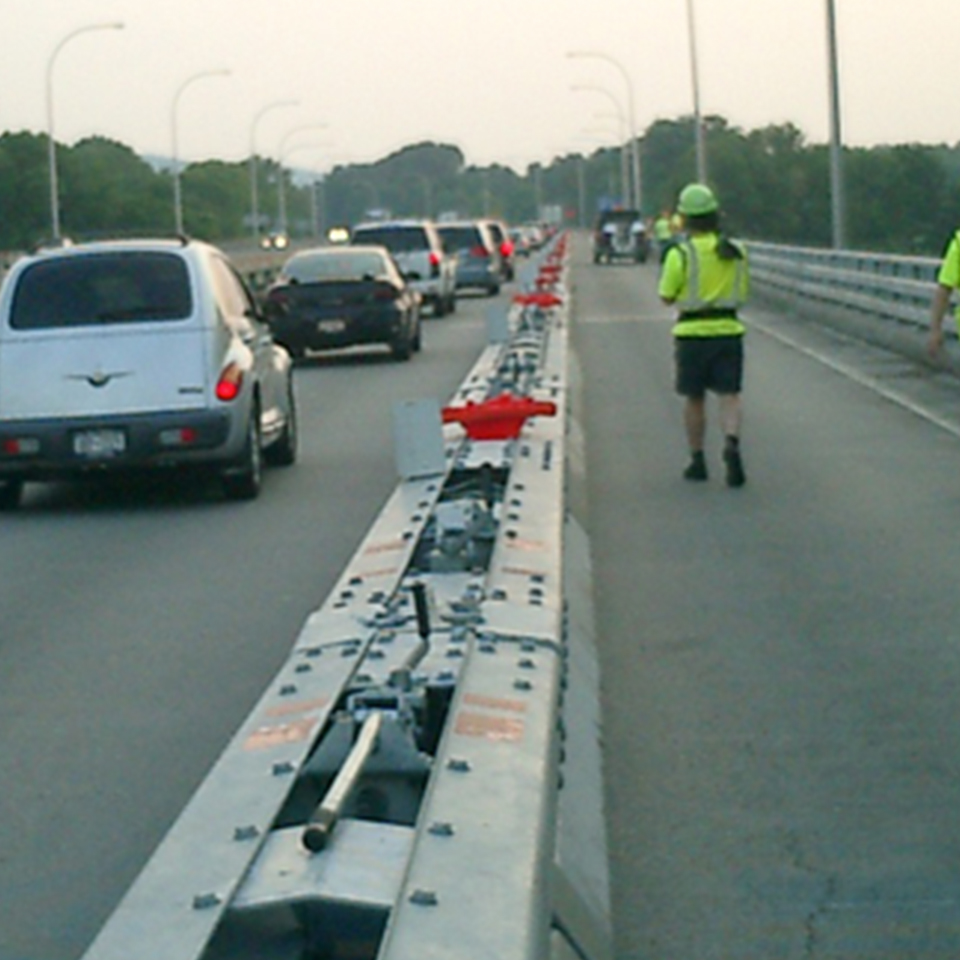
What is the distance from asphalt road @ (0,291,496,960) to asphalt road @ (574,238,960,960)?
1369 millimetres

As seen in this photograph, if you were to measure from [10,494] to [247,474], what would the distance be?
1.53m

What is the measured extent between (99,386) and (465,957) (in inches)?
452

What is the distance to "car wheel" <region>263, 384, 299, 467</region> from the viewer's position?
17.4 meters

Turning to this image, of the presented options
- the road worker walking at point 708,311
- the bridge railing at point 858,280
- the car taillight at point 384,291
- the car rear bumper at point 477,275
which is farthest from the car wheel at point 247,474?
the car rear bumper at point 477,275

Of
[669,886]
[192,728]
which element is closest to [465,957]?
[669,886]

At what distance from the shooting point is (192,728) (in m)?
8.42

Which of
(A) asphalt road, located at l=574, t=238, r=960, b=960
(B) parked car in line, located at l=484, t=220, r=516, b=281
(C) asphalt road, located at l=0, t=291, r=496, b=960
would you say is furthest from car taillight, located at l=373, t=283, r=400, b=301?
(B) parked car in line, located at l=484, t=220, r=516, b=281

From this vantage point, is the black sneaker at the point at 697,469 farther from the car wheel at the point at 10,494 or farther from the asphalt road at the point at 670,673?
the car wheel at the point at 10,494

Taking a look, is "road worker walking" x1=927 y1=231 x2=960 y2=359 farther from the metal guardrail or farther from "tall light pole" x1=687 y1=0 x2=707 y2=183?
"tall light pole" x1=687 y1=0 x2=707 y2=183

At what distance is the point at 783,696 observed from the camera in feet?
28.4

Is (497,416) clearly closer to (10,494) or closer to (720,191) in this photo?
(10,494)

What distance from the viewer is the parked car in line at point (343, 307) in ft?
100

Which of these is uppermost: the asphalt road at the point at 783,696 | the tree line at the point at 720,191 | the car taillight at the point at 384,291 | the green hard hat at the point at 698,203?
the tree line at the point at 720,191

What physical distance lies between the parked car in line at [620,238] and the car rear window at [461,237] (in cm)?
2747
